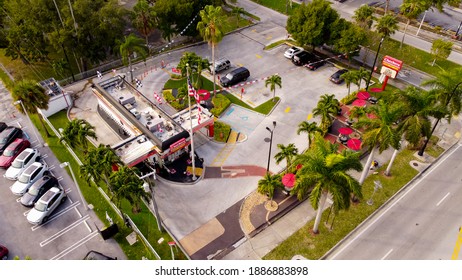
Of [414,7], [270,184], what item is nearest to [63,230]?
[270,184]

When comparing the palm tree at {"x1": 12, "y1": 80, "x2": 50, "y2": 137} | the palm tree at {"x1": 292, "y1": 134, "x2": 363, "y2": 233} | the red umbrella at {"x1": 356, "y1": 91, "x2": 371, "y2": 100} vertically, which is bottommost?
the red umbrella at {"x1": 356, "y1": 91, "x2": 371, "y2": 100}

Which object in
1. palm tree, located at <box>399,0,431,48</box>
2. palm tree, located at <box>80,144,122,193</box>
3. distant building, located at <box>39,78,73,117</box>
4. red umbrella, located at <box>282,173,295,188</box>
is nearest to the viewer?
palm tree, located at <box>80,144,122,193</box>

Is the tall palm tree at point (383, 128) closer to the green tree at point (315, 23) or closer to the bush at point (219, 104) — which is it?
the bush at point (219, 104)

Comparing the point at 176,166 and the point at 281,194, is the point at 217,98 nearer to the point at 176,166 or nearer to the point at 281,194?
the point at 176,166

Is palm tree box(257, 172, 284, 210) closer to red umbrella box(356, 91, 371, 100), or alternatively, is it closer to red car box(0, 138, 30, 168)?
red umbrella box(356, 91, 371, 100)

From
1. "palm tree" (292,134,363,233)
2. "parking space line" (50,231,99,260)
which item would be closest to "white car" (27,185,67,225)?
"parking space line" (50,231,99,260)

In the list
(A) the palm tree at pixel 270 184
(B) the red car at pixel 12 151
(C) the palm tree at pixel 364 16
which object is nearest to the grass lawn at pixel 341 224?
(A) the palm tree at pixel 270 184

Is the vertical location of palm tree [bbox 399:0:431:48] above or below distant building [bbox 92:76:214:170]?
above
